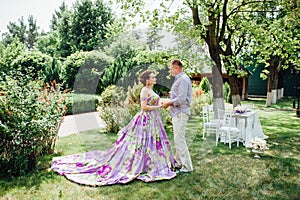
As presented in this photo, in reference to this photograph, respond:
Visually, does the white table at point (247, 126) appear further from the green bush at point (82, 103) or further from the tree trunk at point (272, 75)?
the tree trunk at point (272, 75)

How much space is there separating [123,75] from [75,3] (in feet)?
72.8

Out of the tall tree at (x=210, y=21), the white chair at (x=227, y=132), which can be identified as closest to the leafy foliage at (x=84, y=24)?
the tall tree at (x=210, y=21)

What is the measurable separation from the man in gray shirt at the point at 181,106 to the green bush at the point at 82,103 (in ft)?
22.8

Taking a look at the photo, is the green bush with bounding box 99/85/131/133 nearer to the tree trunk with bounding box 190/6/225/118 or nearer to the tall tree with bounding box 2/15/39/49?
the tree trunk with bounding box 190/6/225/118

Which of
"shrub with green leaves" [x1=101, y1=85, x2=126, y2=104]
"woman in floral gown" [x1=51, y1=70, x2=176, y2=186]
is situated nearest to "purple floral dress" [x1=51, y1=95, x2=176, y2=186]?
"woman in floral gown" [x1=51, y1=70, x2=176, y2=186]

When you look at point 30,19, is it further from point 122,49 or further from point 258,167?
point 258,167

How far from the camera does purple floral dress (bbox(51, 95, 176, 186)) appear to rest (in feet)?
13.0

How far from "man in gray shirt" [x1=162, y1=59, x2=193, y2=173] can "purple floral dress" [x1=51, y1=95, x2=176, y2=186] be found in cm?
27

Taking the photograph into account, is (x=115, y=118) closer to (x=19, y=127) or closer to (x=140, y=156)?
(x=140, y=156)

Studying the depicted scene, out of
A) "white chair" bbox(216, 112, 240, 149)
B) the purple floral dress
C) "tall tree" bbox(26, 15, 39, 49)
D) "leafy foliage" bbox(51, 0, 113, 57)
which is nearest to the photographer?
the purple floral dress

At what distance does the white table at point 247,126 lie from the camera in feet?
20.0

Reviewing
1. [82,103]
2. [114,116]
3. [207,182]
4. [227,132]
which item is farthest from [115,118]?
[82,103]

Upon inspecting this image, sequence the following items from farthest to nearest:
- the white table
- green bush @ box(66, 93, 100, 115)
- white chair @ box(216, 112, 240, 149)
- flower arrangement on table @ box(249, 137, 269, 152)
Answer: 1. green bush @ box(66, 93, 100, 115)
2. the white table
3. white chair @ box(216, 112, 240, 149)
4. flower arrangement on table @ box(249, 137, 269, 152)

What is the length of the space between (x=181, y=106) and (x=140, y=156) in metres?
1.02
